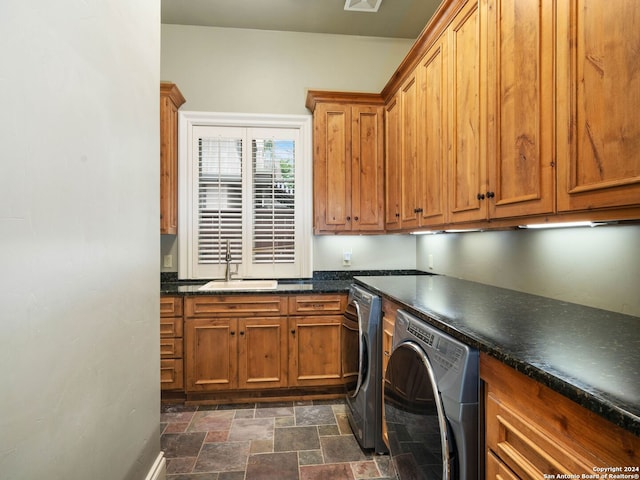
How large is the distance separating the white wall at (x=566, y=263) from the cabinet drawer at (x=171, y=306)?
220cm

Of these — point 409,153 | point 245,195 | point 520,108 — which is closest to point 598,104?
point 520,108

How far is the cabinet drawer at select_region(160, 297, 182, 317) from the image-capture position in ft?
8.49

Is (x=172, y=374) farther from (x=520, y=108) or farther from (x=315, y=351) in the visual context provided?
(x=520, y=108)

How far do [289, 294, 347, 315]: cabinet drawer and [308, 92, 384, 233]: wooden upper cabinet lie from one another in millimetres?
614

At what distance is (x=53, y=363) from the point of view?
0.87 meters

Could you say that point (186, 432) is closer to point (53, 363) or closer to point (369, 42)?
point (53, 363)

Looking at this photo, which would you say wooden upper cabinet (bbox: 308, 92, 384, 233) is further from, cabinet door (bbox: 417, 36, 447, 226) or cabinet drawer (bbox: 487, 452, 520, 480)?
cabinet drawer (bbox: 487, 452, 520, 480)

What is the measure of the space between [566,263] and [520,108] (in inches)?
29.9

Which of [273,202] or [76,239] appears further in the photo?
[273,202]

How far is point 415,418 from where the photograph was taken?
1.28 m

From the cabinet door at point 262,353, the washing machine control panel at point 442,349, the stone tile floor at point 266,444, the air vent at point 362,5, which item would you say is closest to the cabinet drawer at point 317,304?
the cabinet door at point 262,353

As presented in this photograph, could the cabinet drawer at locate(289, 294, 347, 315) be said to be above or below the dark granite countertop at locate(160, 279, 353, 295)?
below

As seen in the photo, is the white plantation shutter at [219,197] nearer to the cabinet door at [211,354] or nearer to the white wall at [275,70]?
the white wall at [275,70]

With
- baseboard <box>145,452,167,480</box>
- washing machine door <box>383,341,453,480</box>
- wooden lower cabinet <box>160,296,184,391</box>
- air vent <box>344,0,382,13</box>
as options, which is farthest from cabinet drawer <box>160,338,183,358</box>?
air vent <box>344,0,382,13</box>
